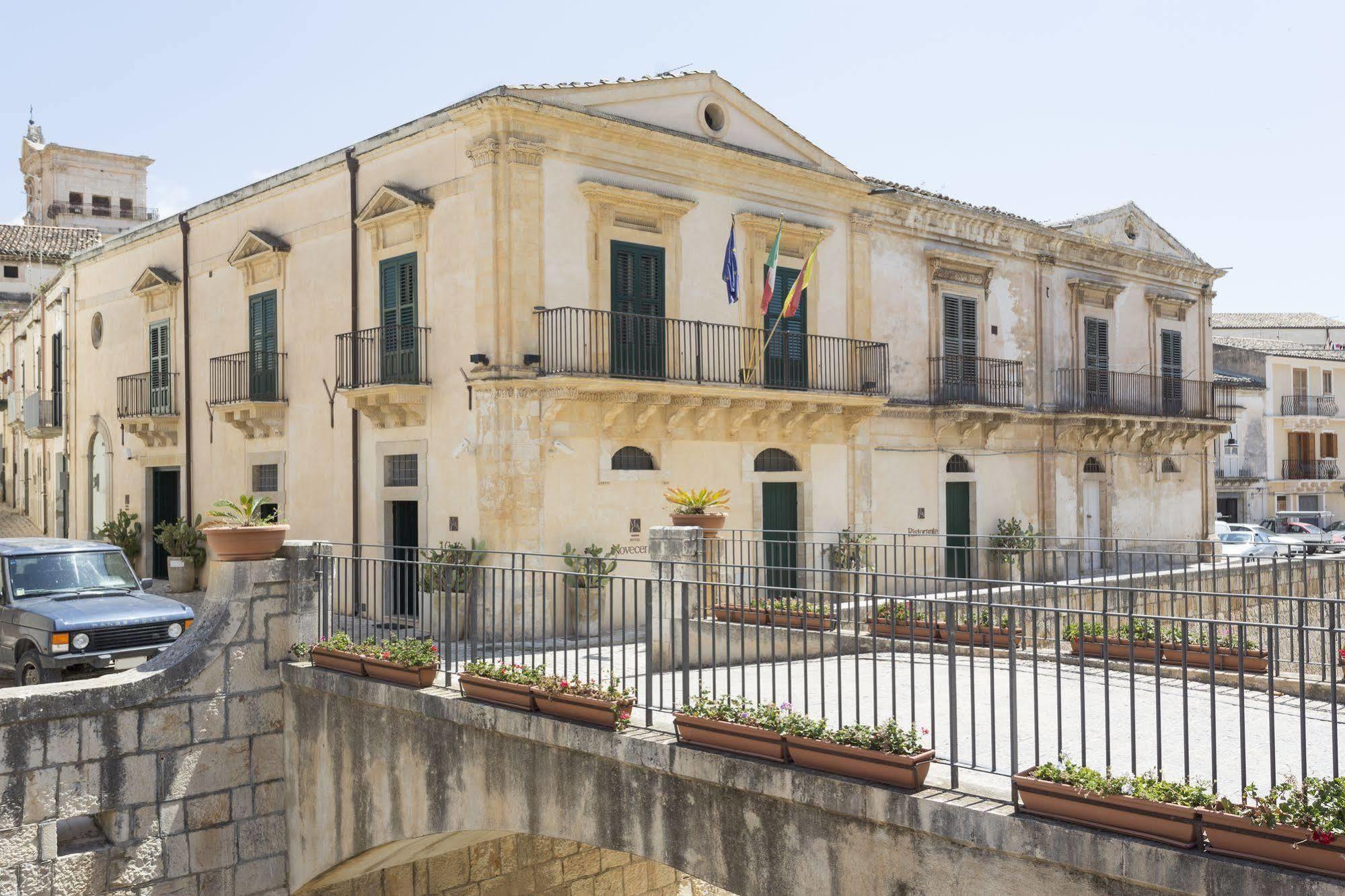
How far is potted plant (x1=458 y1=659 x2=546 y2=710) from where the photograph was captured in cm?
910

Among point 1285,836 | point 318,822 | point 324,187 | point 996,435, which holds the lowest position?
point 318,822

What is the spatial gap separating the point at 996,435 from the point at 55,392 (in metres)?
24.7

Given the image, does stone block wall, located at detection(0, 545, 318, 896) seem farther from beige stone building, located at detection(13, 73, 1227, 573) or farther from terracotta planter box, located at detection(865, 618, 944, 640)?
terracotta planter box, located at detection(865, 618, 944, 640)

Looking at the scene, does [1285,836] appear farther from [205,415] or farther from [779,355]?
[205,415]

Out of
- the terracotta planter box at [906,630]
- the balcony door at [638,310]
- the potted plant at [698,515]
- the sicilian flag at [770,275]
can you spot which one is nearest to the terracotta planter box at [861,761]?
the terracotta planter box at [906,630]

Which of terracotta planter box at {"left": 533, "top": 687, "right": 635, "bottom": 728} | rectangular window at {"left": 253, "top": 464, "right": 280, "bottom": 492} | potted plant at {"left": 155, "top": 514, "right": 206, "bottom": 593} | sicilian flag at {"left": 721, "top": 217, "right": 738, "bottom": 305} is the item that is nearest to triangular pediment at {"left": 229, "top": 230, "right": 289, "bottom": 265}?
rectangular window at {"left": 253, "top": 464, "right": 280, "bottom": 492}

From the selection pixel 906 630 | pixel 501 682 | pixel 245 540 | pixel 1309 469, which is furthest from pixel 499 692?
pixel 1309 469

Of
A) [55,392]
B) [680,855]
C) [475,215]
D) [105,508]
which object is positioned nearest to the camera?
[680,855]

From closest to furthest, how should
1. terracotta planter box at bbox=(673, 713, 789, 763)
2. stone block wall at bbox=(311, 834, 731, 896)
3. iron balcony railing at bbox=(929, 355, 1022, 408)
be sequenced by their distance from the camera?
terracotta planter box at bbox=(673, 713, 789, 763), stone block wall at bbox=(311, 834, 731, 896), iron balcony railing at bbox=(929, 355, 1022, 408)

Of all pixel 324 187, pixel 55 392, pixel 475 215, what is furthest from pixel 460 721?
pixel 55 392

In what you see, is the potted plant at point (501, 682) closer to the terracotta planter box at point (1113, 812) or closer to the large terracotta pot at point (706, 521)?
the terracotta planter box at point (1113, 812)

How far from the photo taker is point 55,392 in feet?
103

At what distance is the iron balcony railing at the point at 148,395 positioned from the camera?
2523 cm

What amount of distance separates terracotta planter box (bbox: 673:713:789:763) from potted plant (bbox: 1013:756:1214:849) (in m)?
1.58
